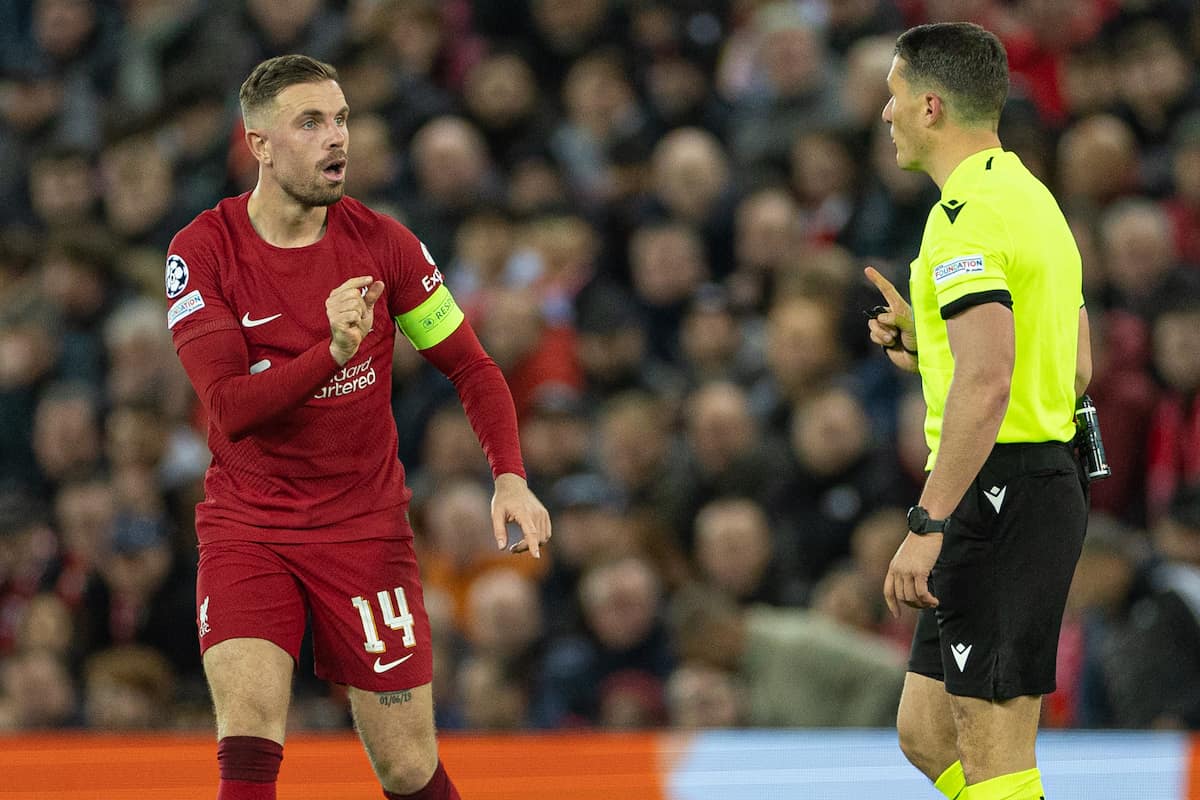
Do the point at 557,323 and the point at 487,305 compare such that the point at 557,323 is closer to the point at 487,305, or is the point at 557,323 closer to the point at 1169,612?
the point at 487,305

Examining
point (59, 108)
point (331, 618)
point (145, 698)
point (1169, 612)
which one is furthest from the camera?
point (59, 108)

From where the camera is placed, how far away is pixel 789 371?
27.1ft

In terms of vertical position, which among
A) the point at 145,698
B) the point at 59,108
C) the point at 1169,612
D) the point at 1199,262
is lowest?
the point at 145,698

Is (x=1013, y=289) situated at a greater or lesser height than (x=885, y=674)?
greater

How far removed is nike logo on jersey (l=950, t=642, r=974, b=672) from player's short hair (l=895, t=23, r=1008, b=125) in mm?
1112

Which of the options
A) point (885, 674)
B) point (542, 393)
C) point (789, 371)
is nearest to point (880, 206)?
point (789, 371)

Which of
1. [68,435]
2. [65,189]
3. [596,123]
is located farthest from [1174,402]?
[65,189]

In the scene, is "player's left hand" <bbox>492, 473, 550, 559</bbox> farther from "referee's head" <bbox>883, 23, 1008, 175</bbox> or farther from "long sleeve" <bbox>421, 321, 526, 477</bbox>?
"referee's head" <bbox>883, 23, 1008, 175</bbox>

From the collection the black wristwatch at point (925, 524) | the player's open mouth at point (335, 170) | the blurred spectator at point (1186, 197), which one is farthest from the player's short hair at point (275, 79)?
the blurred spectator at point (1186, 197)

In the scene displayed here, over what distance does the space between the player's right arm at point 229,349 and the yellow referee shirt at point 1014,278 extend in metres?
1.25

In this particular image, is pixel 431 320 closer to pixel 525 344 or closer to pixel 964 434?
pixel 964 434

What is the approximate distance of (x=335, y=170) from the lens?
4531 mm

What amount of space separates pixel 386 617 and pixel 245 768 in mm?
514

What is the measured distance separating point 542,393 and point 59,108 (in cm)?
416
